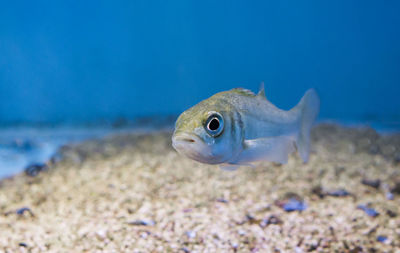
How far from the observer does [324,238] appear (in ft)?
8.09

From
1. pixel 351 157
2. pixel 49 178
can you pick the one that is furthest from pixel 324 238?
pixel 49 178

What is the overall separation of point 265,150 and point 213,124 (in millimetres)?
327

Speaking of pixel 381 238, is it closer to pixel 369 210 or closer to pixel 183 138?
pixel 369 210

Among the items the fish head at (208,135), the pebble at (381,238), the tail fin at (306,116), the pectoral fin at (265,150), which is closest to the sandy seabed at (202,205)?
the pebble at (381,238)

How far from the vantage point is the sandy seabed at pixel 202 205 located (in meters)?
2.35

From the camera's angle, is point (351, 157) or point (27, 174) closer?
point (27, 174)

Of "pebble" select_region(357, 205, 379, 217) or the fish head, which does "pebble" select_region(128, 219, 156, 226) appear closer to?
the fish head

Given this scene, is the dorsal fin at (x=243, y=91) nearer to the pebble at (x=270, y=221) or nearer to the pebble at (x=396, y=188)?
the pebble at (x=270, y=221)

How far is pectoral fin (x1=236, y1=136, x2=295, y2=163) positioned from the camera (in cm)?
135

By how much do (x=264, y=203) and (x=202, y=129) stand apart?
226cm

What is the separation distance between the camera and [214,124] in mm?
1259

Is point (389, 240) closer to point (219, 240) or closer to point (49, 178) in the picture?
point (219, 240)

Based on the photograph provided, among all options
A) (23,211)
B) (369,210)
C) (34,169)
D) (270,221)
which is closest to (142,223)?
(270,221)

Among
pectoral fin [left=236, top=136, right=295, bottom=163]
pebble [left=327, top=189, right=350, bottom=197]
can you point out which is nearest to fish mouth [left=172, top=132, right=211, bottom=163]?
pectoral fin [left=236, top=136, right=295, bottom=163]
